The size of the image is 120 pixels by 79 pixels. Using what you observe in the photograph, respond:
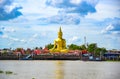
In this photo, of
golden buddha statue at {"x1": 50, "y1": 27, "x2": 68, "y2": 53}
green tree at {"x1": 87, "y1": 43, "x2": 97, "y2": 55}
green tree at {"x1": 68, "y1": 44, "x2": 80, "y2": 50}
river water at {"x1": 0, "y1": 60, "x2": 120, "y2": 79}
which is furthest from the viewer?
green tree at {"x1": 68, "y1": 44, "x2": 80, "y2": 50}

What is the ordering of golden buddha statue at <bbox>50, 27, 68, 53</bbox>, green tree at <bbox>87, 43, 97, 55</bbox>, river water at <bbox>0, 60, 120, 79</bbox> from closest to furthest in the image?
river water at <bbox>0, 60, 120, 79</bbox>, green tree at <bbox>87, 43, 97, 55</bbox>, golden buddha statue at <bbox>50, 27, 68, 53</bbox>

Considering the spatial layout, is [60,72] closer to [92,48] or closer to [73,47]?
[92,48]

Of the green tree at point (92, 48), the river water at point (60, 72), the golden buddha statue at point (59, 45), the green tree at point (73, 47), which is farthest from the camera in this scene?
the green tree at point (73, 47)

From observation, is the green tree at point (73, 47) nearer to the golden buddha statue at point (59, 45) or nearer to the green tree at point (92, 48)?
the golden buddha statue at point (59, 45)

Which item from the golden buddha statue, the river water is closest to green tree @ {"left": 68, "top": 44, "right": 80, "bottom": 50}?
the golden buddha statue

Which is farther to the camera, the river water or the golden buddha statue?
the golden buddha statue

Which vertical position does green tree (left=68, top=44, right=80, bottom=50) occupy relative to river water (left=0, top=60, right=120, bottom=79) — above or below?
above

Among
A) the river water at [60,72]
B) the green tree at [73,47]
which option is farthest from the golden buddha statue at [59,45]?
the river water at [60,72]

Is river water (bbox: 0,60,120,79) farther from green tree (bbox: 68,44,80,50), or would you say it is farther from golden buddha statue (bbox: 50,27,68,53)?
green tree (bbox: 68,44,80,50)

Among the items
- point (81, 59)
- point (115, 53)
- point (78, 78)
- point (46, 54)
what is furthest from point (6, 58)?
point (78, 78)

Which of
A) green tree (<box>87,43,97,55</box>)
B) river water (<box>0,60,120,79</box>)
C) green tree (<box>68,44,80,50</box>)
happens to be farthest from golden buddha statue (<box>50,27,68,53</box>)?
river water (<box>0,60,120,79</box>)

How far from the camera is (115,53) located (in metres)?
31.7

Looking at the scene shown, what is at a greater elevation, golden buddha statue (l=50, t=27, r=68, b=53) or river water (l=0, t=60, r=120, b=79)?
golden buddha statue (l=50, t=27, r=68, b=53)

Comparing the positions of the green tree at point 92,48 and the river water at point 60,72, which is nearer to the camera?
the river water at point 60,72
